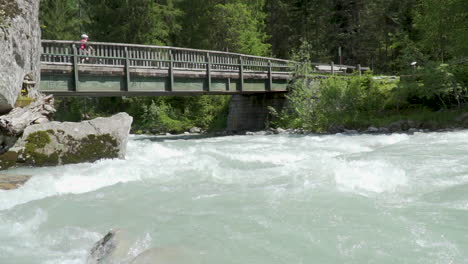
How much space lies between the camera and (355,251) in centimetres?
436

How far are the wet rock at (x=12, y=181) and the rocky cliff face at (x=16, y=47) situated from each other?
200 centimetres

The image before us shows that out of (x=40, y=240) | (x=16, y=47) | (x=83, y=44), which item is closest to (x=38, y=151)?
(x=16, y=47)

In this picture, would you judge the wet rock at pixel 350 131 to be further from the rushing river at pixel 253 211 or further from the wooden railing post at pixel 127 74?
the wooden railing post at pixel 127 74

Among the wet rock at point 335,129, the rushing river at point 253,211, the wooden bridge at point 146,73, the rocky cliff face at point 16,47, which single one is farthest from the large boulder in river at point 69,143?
the wet rock at point 335,129

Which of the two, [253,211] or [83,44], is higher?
[83,44]

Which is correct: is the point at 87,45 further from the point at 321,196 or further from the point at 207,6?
the point at 207,6

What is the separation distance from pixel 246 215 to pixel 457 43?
61.2ft

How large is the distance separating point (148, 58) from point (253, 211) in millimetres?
12939

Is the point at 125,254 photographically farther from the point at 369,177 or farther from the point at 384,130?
the point at 384,130

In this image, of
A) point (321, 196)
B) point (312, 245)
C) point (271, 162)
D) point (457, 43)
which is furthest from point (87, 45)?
point (457, 43)

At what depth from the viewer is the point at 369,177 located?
7.56 metres

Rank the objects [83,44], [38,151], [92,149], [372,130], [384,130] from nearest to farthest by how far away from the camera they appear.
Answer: [38,151] → [92,149] → [83,44] → [384,130] → [372,130]

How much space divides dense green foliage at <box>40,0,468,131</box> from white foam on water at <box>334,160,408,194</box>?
37.7 ft

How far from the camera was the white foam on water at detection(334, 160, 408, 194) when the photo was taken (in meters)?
7.00
